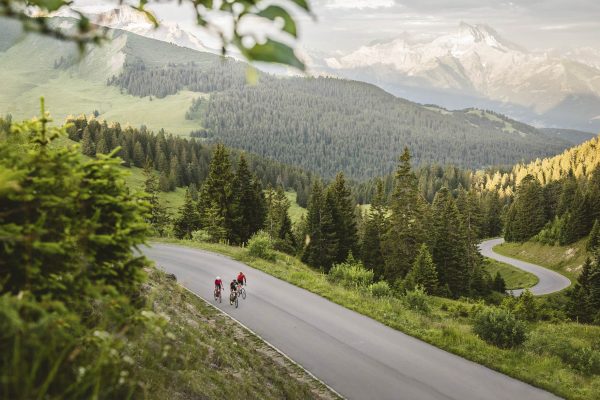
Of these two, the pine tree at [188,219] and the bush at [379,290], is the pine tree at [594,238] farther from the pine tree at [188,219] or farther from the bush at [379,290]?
the bush at [379,290]

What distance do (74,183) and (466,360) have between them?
18.0 metres

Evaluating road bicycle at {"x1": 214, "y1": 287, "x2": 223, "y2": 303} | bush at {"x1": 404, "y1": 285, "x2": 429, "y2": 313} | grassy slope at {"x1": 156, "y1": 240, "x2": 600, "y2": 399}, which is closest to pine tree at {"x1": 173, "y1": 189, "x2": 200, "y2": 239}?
grassy slope at {"x1": 156, "y1": 240, "x2": 600, "y2": 399}

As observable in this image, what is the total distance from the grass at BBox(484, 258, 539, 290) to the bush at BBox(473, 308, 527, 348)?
66888 mm

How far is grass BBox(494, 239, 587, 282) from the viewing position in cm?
8983

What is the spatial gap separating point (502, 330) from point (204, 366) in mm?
14448

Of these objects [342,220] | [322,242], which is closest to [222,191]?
[322,242]

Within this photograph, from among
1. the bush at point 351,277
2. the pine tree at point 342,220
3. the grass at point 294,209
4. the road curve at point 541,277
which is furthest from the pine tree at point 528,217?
the bush at point 351,277

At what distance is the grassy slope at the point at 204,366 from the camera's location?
724cm

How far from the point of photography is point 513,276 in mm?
90688

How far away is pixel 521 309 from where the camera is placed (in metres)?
34.0

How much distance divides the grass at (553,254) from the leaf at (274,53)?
9792cm

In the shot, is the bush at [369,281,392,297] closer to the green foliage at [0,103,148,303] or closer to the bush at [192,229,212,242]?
the green foliage at [0,103,148,303]

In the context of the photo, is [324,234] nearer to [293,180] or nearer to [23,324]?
[23,324]

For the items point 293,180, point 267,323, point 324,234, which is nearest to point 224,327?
point 267,323
